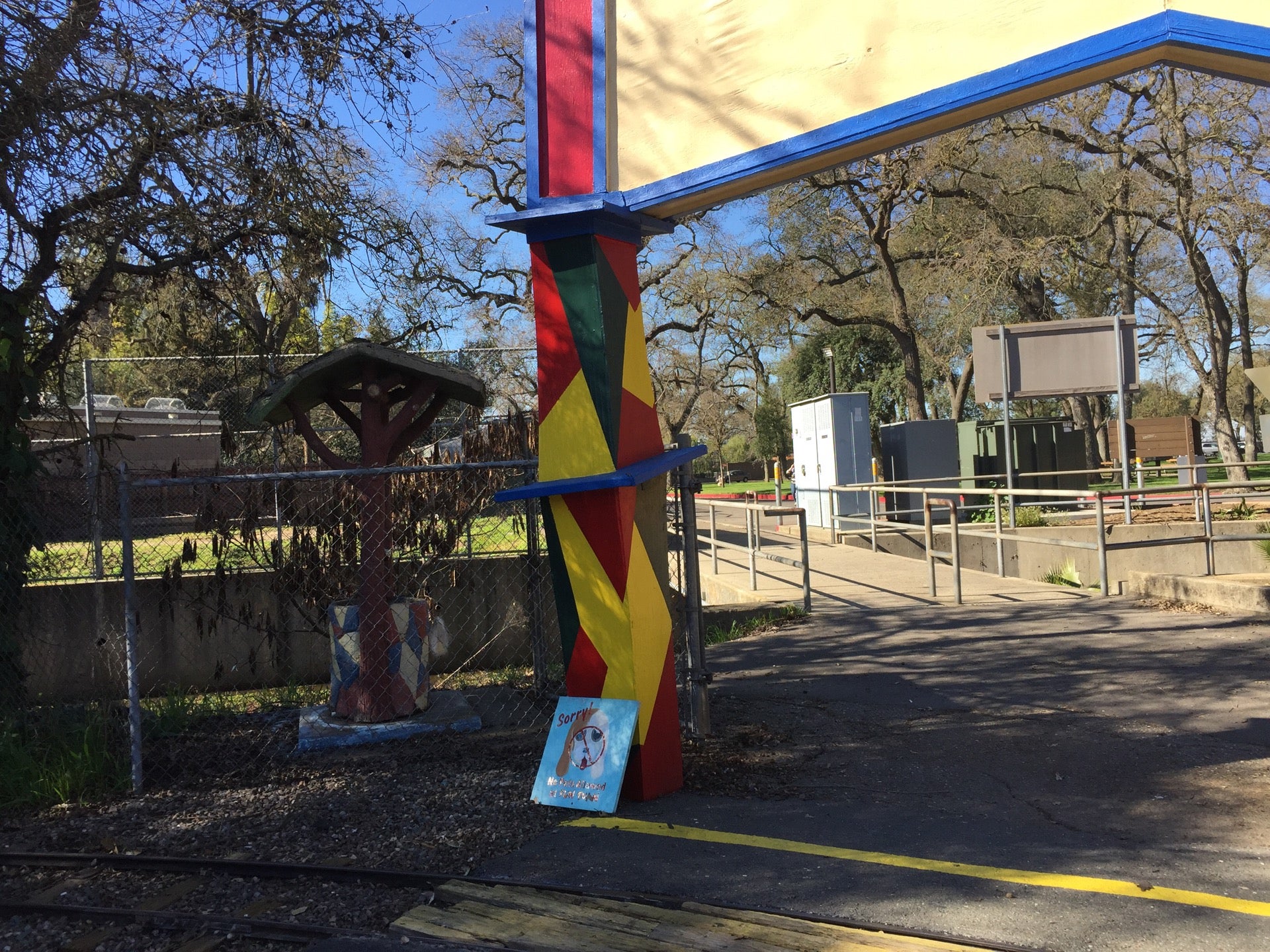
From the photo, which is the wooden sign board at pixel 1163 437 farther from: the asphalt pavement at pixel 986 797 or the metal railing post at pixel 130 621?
the metal railing post at pixel 130 621

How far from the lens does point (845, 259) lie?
3058cm

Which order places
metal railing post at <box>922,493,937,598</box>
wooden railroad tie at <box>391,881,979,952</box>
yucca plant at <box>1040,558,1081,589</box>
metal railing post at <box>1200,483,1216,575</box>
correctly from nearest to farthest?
wooden railroad tie at <box>391,881,979,952</box>
metal railing post at <box>1200,483,1216,575</box>
metal railing post at <box>922,493,937,598</box>
yucca plant at <box>1040,558,1081,589</box>

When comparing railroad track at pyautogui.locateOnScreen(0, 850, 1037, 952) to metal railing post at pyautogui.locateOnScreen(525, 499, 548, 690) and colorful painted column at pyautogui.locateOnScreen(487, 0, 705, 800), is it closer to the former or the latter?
colorful painted column at pyautogui.locateOnScreen(487, 0, 705, 800)

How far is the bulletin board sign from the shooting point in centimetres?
509

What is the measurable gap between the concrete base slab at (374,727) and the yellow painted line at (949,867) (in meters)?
2.19

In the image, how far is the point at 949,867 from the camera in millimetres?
4172

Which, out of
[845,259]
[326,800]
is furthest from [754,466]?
[326,800]

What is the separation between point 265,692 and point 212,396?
12.0 ft

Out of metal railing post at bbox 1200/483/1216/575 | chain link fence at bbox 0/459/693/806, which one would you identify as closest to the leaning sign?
metal railing post at bbox 1200/483/1216/575

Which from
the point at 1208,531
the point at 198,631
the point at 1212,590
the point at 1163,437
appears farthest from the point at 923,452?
the point at 1163,437

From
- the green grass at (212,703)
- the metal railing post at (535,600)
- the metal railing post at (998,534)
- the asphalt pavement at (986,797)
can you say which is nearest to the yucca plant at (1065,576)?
the metal railing post at (998,534)

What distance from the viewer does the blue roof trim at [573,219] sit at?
518 centimetres

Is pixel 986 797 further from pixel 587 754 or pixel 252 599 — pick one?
pixel 252 599

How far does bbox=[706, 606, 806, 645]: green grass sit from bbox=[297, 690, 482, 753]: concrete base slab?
138 inches
